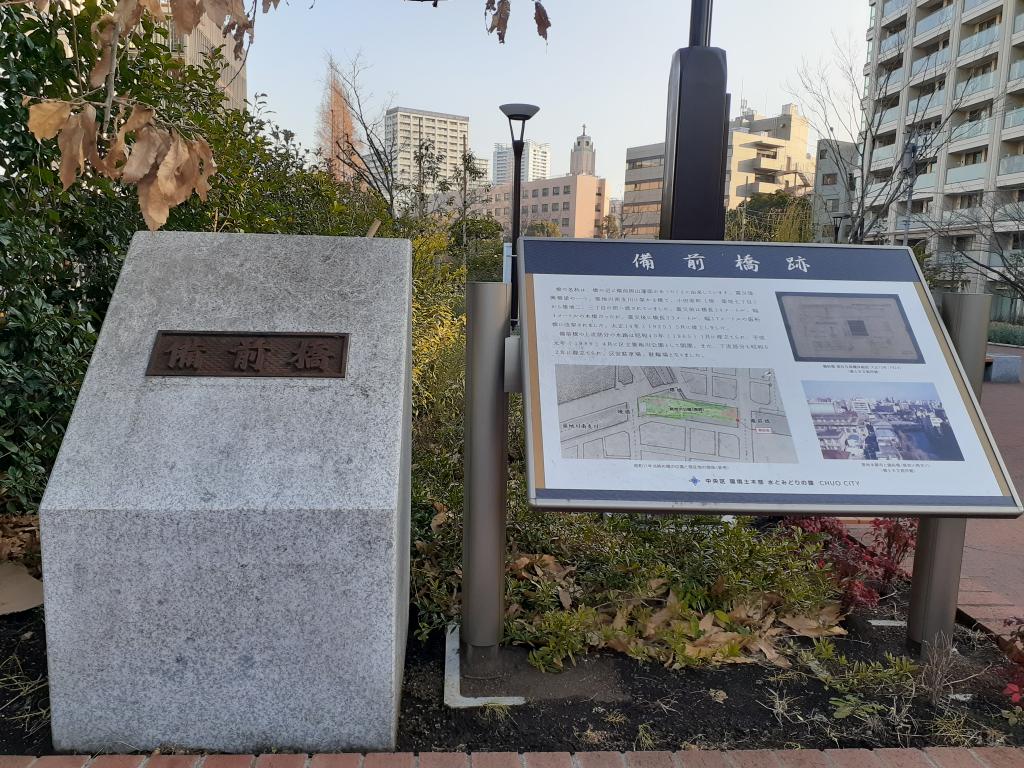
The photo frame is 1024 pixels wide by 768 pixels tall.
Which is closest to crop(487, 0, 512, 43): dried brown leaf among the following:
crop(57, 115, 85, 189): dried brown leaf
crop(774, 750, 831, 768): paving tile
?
crop(57, 115, 85, 189): dried brown leaf

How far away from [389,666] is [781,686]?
1.43m

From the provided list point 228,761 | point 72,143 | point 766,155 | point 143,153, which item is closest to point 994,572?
point 228,761

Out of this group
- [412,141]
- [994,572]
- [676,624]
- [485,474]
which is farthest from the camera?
[412,141]

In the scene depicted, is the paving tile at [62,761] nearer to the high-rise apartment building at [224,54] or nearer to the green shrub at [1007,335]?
the high-rise apartment building at [224,54]

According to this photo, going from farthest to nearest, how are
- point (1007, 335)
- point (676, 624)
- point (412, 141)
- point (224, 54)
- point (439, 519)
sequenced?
1. point (1007, 335)
2. point (412, 141)
3. point (224, 54)
4. point (439, 519)
5. point (676, 624)

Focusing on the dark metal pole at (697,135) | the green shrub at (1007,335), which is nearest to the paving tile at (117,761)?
the dark metal pole at (697,135)

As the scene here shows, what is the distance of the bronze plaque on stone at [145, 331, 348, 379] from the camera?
246cm

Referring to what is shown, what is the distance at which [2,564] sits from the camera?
352 cm

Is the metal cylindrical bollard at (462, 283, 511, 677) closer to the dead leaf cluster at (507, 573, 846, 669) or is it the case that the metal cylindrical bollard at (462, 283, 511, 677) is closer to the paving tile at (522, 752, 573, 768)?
the dead leaf cluster at (507, 573, 846, 669)

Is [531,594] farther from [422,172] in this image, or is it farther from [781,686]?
[422,172]

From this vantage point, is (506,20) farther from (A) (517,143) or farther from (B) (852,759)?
(A) (517,143)

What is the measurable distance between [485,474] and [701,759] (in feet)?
3.66

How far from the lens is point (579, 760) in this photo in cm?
225

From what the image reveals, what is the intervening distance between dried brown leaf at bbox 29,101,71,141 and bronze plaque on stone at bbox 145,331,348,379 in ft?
2.56
